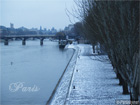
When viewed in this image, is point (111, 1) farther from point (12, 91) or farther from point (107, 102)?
point (12, 91)

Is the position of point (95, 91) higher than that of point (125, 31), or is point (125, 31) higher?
point (125, 31)

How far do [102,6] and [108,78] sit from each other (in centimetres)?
853

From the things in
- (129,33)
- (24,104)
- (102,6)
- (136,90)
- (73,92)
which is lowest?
(24,104)

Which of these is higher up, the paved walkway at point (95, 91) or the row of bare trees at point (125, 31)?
the row of bare trees at point (125, 31)

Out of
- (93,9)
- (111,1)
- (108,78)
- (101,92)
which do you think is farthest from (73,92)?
(111,1)

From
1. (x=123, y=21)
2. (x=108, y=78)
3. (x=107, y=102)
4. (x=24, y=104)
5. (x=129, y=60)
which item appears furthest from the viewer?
(x=108, y=78)

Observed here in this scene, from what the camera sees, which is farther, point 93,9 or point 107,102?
point 107,102

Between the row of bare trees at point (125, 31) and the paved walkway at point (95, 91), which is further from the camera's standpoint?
the paved walkway at point (95, 91)

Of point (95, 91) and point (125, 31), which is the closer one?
point (125, 31)

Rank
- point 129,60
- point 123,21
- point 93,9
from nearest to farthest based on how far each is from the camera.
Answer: point 123,21
point 129,60
point 93,9

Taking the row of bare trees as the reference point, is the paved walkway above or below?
below

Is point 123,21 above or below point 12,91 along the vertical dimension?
above

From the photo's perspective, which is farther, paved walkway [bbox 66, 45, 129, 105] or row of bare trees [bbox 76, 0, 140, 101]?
paved walkway [bbox 66, 45, 129, 105]

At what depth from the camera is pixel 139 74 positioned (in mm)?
5348
